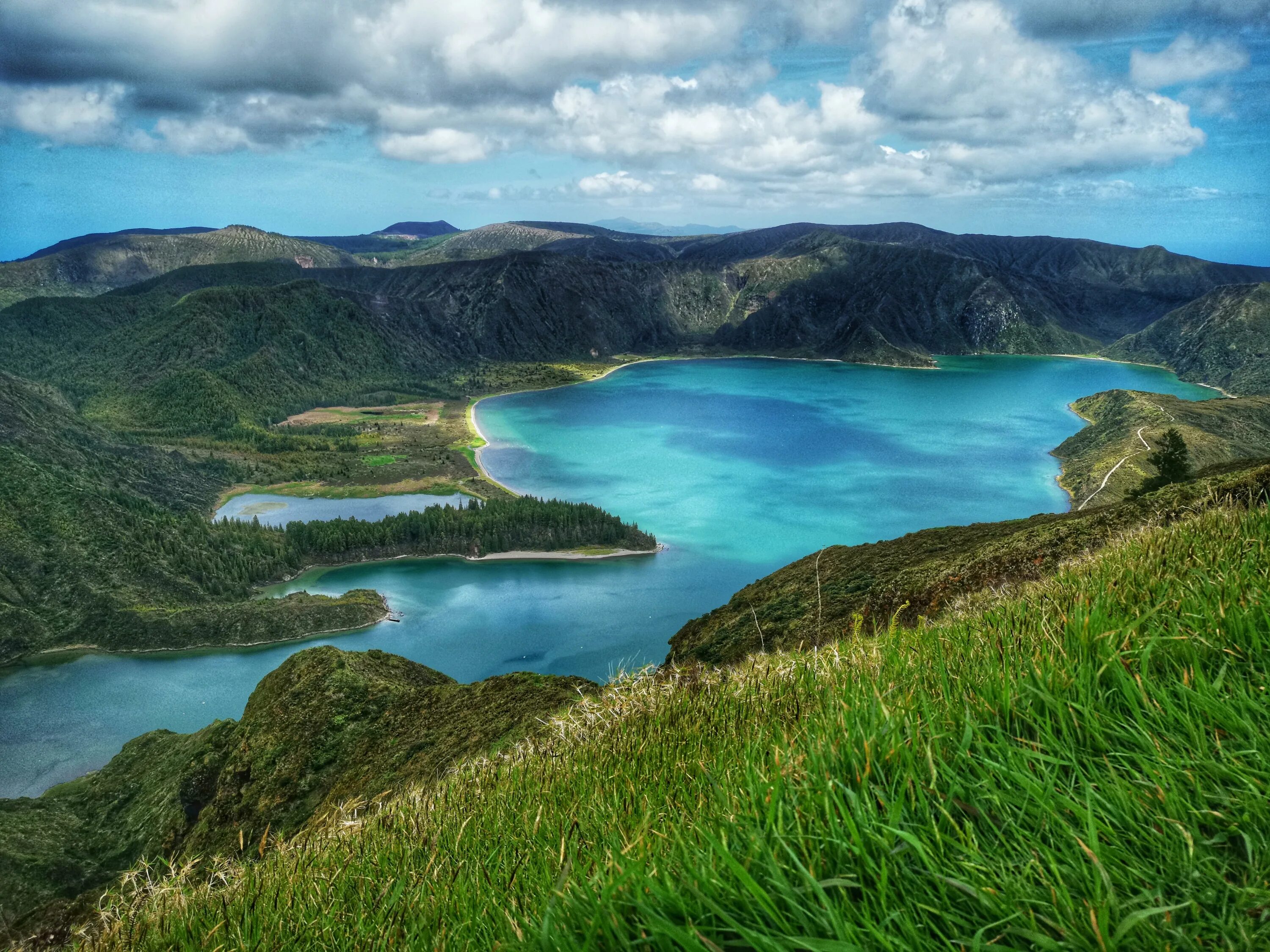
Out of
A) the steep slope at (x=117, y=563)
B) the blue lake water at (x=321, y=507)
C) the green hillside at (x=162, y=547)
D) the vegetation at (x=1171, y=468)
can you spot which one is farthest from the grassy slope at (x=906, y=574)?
the blue lake water at (x=321, y=507)

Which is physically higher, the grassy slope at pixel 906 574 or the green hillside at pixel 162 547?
the grassy slope at pixel 906 574

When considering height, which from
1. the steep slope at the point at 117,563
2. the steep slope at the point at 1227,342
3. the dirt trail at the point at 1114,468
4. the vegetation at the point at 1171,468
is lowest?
the steep slope at the point at 117,563

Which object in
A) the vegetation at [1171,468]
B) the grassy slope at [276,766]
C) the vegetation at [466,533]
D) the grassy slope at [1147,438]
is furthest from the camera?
the vegetation at [466,533]

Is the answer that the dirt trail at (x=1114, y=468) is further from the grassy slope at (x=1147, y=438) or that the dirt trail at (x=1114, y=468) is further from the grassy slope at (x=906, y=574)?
the grassy slope at (x=906, y=574)

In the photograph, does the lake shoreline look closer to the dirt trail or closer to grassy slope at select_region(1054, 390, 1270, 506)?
the dirt trail

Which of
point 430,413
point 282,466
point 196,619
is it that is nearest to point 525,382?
point 430,413

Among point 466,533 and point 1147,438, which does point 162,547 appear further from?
point 1147,438

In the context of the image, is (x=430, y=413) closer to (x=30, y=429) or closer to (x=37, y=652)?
(x=30, y=429)

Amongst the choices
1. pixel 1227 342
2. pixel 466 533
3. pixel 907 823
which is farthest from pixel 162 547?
pixel 1227 342
